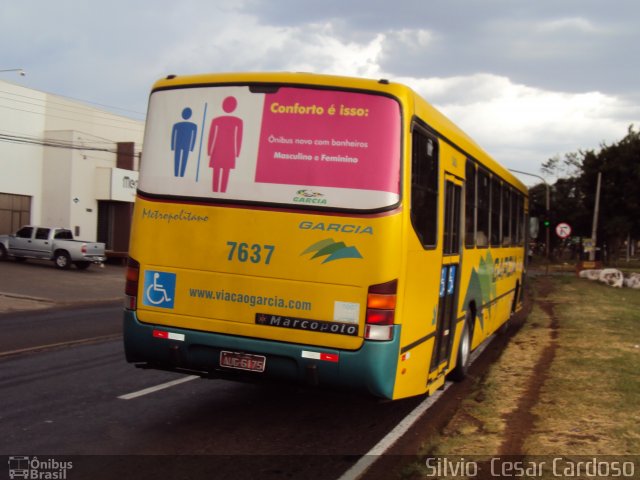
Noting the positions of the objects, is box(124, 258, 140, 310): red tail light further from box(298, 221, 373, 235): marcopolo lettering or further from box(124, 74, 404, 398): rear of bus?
box(298, 221, 373, 235): marcopolo lettering

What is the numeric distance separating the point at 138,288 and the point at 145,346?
21.5 inches

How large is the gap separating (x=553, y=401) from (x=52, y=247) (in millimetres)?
27576

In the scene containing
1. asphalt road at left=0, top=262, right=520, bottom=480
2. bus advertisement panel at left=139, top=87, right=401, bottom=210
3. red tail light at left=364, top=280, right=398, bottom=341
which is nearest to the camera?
asphalt road at left=0, top=262, right=520, bottom=480

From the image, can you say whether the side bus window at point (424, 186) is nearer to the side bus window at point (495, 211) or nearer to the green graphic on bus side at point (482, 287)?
the green graphic on bus side at point (482, 287)

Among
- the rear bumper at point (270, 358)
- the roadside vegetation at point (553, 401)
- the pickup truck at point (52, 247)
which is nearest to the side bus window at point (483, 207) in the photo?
→ the roadside vegetation at point (553, 401)

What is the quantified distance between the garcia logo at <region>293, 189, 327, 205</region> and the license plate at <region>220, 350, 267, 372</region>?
1.41m

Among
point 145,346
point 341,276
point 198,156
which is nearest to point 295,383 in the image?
point 341,276

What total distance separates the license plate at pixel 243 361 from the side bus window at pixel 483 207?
4653 millimetres

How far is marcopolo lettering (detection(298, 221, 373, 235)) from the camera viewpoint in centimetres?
575

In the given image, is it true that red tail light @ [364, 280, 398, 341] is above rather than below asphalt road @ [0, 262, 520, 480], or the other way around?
above

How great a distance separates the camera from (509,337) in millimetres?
14164

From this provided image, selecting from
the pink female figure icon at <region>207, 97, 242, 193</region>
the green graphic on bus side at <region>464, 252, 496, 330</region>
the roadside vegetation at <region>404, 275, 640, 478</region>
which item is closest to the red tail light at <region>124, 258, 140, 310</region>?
the pink female figure icon at <region>207, 97, 242, 193</region>

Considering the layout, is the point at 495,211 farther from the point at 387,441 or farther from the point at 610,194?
the point at 610,194

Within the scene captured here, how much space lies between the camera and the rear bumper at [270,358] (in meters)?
5.70
